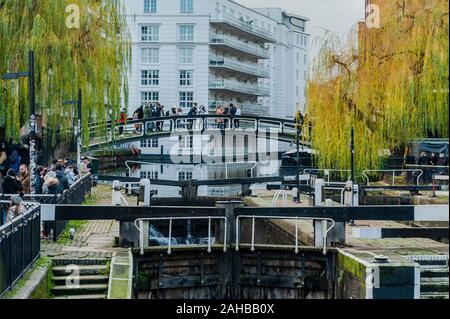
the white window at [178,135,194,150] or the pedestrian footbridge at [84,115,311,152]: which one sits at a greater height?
the pedestrian footbridge at [84,115,311,152]

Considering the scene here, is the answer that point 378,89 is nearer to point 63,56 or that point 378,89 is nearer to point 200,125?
point 63,56

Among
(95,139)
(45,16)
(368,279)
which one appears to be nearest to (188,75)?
(95,139)

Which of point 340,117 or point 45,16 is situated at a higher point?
point 45,16

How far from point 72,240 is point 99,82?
800 cm

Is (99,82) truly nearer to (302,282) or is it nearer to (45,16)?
(45,16)

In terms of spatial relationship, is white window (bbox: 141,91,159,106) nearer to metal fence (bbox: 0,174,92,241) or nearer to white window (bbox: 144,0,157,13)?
white window (bbox: 144,0,157,13)

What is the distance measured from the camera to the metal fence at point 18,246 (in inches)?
352

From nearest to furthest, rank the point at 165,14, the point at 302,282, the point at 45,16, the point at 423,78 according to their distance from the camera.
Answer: the point at 302,282 < the point at 423,78 < the point at 45,16 < the point at 165,14

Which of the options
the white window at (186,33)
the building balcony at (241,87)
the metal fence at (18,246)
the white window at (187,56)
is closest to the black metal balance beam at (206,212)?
the metal fence at (18,246)

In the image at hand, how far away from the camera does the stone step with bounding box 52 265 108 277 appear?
1107 cm

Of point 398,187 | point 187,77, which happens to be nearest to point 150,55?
point 187,77

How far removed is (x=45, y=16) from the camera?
1961 centimetres

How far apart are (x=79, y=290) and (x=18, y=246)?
1.05 metres

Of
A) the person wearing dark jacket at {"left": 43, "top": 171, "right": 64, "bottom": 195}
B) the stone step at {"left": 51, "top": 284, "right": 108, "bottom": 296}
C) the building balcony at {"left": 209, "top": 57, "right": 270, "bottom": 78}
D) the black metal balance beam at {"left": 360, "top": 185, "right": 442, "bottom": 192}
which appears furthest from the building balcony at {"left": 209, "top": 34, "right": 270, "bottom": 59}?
the stone step at {"left": 51, "top": 284, "right": 108, "bottom": 296}
